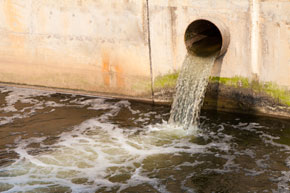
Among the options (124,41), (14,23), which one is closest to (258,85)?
(124,41)

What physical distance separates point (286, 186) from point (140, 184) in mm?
2023

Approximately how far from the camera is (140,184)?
703 cm

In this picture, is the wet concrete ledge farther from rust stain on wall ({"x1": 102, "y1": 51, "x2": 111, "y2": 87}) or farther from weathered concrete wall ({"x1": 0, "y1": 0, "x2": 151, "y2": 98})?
rust stain on wall ({"x1": 102, "y1": 51, "x2": 111, "y2": 87})

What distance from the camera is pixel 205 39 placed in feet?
32.3

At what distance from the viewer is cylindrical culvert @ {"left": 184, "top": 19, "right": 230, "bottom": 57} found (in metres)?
8.88

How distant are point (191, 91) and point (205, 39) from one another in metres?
1.24

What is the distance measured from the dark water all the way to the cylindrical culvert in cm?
122

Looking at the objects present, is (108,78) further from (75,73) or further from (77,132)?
(77,132)

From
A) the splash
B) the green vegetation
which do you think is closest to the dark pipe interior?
the splash

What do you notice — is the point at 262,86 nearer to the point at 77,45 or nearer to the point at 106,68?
the point at 106,68

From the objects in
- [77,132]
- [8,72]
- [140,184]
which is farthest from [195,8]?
[8,72]

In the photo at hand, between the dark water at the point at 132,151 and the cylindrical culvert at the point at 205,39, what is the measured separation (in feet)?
3.99

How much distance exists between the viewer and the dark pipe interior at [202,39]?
9234 millimetres

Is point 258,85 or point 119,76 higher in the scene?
point 119,76
